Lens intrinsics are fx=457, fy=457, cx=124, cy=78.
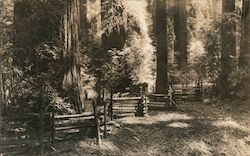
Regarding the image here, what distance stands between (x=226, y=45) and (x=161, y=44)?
8.04 feet

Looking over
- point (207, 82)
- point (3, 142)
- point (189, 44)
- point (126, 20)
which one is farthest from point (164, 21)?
point (3, 142)

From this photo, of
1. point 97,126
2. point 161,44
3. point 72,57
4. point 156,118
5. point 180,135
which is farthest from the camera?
point 161,44

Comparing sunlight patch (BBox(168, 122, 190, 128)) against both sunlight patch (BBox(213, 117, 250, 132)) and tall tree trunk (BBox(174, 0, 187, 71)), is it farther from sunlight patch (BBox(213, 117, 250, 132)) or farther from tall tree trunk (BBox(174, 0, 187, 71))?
tall tree trunk (BBox(174, 0, 187, 71))

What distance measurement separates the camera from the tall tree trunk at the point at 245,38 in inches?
635

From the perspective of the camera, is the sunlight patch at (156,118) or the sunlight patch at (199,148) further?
the sunlight patch at (156,118)

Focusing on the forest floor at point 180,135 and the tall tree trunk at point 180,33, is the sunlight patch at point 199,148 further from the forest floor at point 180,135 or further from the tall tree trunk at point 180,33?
the tall tree trunk at point 180,33

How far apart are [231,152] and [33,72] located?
557 cm

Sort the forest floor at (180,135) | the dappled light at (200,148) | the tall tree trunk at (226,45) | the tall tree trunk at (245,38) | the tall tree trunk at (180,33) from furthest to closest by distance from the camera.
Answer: the tall tree trunk at (180,33)
the tall tree trunk at (226,45)
the tall tree trunk at (245,38)
the dappled light at (200,148)
the forest floor at (180,135)

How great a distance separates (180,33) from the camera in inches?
901

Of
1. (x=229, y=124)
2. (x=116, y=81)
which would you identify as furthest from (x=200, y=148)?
(x=116, y=81)

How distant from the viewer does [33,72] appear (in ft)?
37.9

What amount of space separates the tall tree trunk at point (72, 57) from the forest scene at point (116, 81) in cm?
3

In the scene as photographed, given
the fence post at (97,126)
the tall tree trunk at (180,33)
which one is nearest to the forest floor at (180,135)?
the fence post at (97,126)

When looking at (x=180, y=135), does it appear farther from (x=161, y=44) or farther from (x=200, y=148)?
(x=161, y=44)
